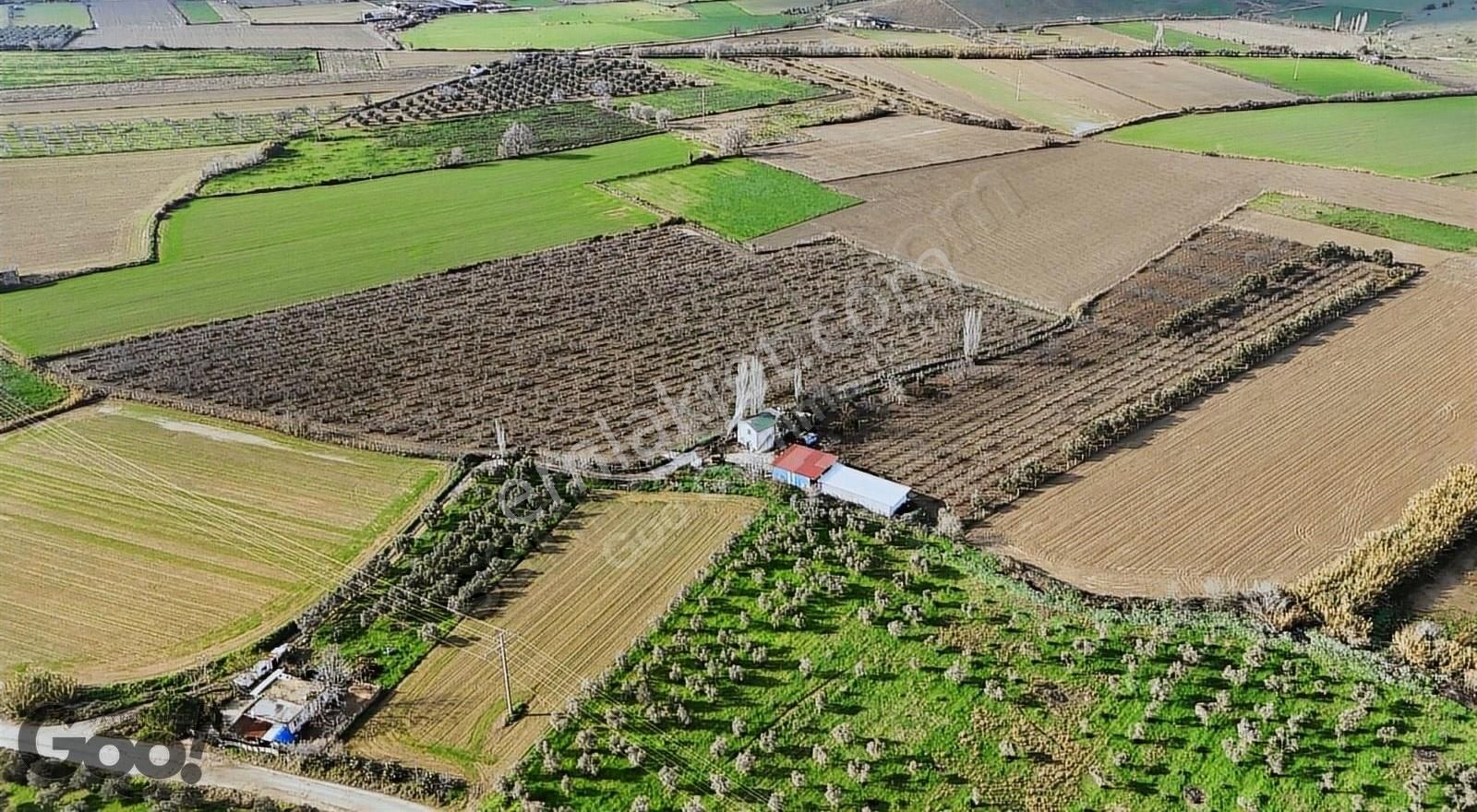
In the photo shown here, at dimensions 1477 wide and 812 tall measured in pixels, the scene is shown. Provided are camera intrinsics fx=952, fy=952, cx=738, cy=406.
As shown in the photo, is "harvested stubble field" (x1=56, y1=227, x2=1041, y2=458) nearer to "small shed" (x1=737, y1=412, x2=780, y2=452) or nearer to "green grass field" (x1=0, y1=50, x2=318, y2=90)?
"small shed" (x1=737, y1=412, x2=780, y2=452)

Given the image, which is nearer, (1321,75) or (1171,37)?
(1321,75)

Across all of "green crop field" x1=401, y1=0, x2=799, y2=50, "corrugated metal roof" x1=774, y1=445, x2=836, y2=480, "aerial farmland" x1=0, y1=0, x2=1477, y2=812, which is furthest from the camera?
"green crop field" x1=401, y1=0, x2=799, y2=50

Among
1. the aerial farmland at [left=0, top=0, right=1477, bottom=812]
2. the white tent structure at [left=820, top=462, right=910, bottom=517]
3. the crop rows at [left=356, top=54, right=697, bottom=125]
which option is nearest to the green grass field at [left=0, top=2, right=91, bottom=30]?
the aerial farmland at [left=0, top=0, right=1477, bottom=812]

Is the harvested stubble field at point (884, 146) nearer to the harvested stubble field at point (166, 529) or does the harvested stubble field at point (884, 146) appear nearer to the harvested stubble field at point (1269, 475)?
the harvested stubble field at point (1269, 475)

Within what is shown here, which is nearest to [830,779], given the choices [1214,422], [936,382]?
[936,382]

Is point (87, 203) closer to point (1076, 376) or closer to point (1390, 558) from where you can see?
point (1076, 376)

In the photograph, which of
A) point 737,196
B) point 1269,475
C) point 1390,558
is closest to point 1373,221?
point 1269,475

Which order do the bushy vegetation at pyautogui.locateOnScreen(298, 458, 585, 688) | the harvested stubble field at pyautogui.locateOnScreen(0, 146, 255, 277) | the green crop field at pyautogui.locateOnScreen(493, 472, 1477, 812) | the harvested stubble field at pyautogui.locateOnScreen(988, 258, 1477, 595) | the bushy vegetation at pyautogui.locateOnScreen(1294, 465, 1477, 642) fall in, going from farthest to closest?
the harvested stubble field at pyautogui.locateOnScreen(0, 146, 255, 277), the harvested stubble field at pyautogui.locateOnScreen(988, 258, 1477, 595), the bushy vegetation at pyautogui.locateOnScreen(1294, 465, 1477, 642), the bushy vegetation at pyautogui.locateOnScreen(298, 458, 585, 688), the green crop field at pyautogui.locateOnScreen(493, 472, 1477, 812)
